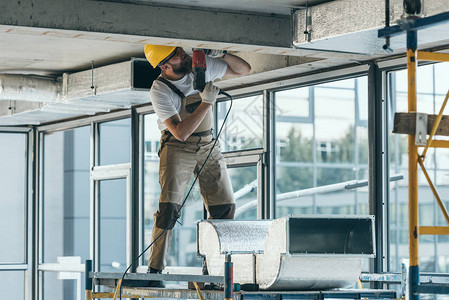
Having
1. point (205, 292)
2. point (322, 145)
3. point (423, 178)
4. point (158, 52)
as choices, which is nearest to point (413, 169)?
point (205, 292)

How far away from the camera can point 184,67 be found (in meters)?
5.18

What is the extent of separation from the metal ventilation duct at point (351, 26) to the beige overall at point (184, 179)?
79cm

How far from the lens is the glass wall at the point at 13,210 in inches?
398

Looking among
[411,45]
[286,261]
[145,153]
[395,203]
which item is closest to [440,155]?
[395,203]

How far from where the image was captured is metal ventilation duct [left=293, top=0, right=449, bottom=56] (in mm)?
4554

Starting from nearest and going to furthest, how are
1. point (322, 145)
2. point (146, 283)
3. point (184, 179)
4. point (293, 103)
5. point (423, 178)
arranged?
point (146, 283)
point (184, 179)
point (423, 178)
point (322, 145)
point (293, 103)

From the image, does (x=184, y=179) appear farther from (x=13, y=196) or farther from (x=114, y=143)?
(x=13, y=196)

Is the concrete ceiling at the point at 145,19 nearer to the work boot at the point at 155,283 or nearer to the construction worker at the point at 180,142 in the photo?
the construction worker at the point at 180,142

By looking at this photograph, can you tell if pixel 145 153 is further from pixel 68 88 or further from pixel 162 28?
pixel 162 28

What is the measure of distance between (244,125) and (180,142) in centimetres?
229

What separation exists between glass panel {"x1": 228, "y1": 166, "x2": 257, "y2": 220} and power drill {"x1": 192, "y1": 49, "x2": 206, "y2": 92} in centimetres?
240

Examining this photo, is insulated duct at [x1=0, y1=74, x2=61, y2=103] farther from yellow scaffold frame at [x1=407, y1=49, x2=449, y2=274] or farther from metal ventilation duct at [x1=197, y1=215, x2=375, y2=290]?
yellow scaffold frame at [x1=407, y1=49, x2=449, y2=274]

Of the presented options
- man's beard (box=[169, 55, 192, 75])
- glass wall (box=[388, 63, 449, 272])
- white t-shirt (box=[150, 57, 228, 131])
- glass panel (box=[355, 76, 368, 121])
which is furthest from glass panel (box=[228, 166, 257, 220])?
man's beard (box=[169, 55, 192, 75])

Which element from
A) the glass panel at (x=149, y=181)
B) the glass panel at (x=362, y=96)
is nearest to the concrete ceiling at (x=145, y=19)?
the glass panel at (x=362, y=96)
